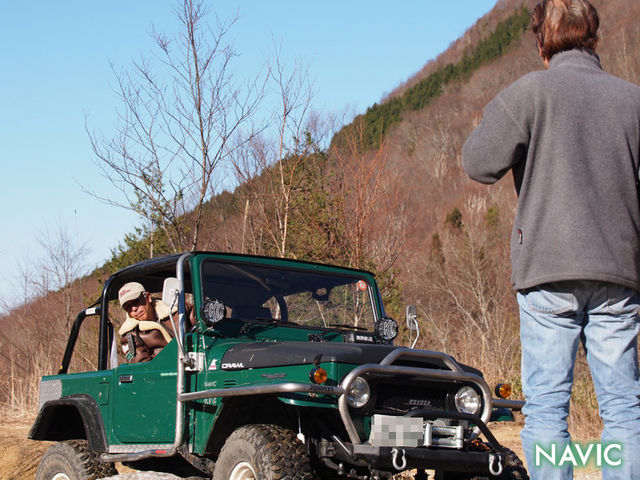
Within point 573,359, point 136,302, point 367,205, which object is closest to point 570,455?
point 573,359

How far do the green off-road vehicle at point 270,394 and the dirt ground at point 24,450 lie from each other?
254 centimetres

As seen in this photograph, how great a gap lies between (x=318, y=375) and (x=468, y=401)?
106cm

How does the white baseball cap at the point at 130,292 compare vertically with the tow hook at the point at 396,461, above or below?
above

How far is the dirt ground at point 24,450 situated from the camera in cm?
812

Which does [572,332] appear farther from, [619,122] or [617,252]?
[619,122]

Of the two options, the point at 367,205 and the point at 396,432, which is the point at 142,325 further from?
the point at 367,205

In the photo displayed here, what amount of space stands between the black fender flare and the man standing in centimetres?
348

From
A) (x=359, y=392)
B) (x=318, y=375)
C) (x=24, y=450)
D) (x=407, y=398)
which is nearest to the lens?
(x=318, y=375)

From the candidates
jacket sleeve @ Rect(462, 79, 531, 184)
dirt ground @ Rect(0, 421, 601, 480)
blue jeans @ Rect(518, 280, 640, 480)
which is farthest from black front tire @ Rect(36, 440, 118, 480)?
jacket sleeve @ Rect(462, 79, 531, 184)

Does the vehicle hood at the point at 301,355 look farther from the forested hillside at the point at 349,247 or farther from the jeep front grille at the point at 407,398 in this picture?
the forested hillside at the point at 349,247

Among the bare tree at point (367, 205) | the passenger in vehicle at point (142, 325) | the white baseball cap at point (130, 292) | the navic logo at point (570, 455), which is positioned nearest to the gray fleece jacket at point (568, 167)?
the navic logo at point (570, 455)

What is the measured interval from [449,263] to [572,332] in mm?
26006

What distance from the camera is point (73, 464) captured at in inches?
213

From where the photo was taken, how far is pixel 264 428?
13.1 ft
